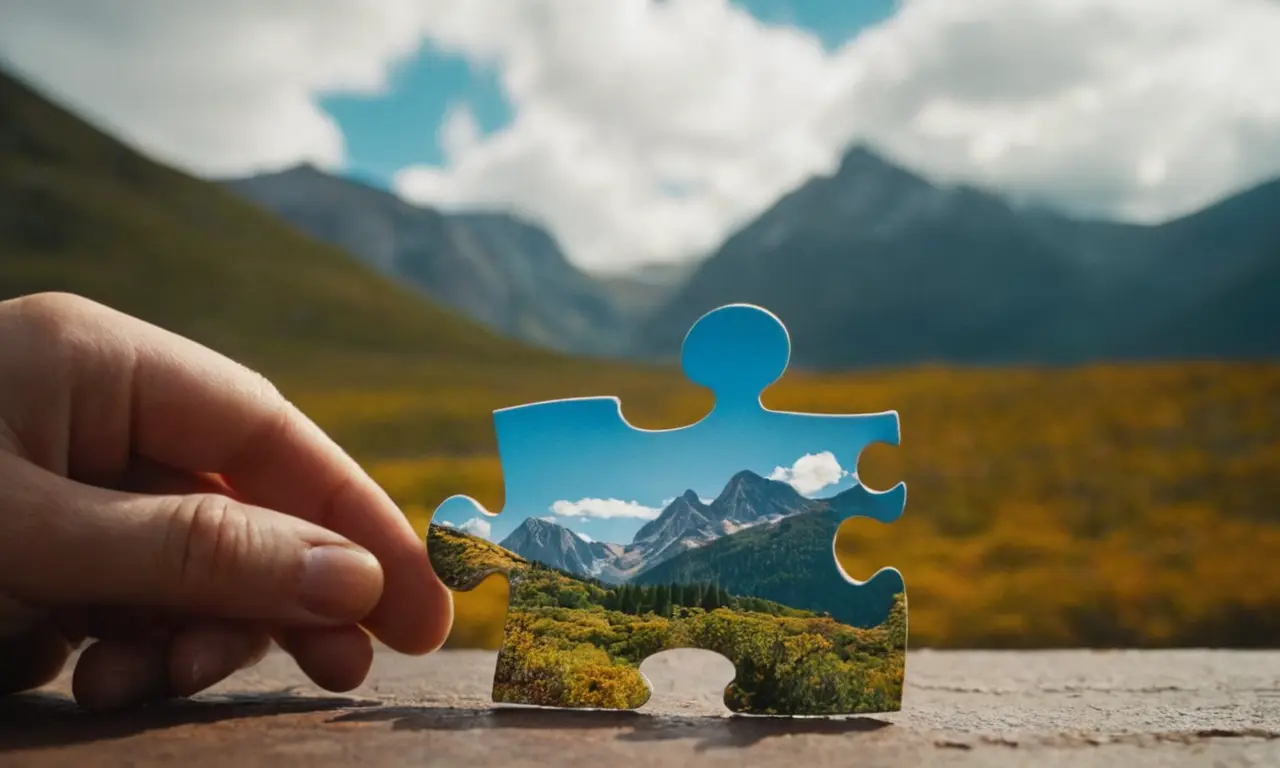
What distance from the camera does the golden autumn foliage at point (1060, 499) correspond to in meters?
4.32

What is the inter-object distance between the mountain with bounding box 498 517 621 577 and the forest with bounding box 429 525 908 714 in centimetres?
2

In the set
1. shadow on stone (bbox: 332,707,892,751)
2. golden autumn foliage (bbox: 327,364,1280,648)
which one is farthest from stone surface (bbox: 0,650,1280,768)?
golden autumn foliage (bbox: 327,364,1280,648)

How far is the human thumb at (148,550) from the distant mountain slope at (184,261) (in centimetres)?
2157

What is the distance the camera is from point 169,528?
5.96 feet

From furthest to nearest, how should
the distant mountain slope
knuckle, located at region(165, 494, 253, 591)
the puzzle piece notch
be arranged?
the distant mountain slope
the puzzle piece notch
knuckle, located at region(165, 494, 253, 591)

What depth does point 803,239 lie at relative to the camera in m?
65.3

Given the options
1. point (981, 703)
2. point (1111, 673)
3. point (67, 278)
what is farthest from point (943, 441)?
point (67, 278)

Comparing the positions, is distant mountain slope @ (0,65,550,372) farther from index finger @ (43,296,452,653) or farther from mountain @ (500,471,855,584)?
mountain @ (500,471,855,584)

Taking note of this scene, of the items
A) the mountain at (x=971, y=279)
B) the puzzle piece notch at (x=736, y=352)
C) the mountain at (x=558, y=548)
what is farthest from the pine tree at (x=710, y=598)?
the mountain at (x=971, y=279)

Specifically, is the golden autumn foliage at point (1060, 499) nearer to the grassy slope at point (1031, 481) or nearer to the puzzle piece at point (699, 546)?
the grassy slope at point (1031, 481)

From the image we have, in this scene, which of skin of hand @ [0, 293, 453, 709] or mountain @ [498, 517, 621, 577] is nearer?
skin of hand @ [0, 293, 453, 709]

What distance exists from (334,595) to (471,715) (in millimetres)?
369

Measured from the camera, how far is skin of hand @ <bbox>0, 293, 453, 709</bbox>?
5.98ft

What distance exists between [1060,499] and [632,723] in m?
4.87
